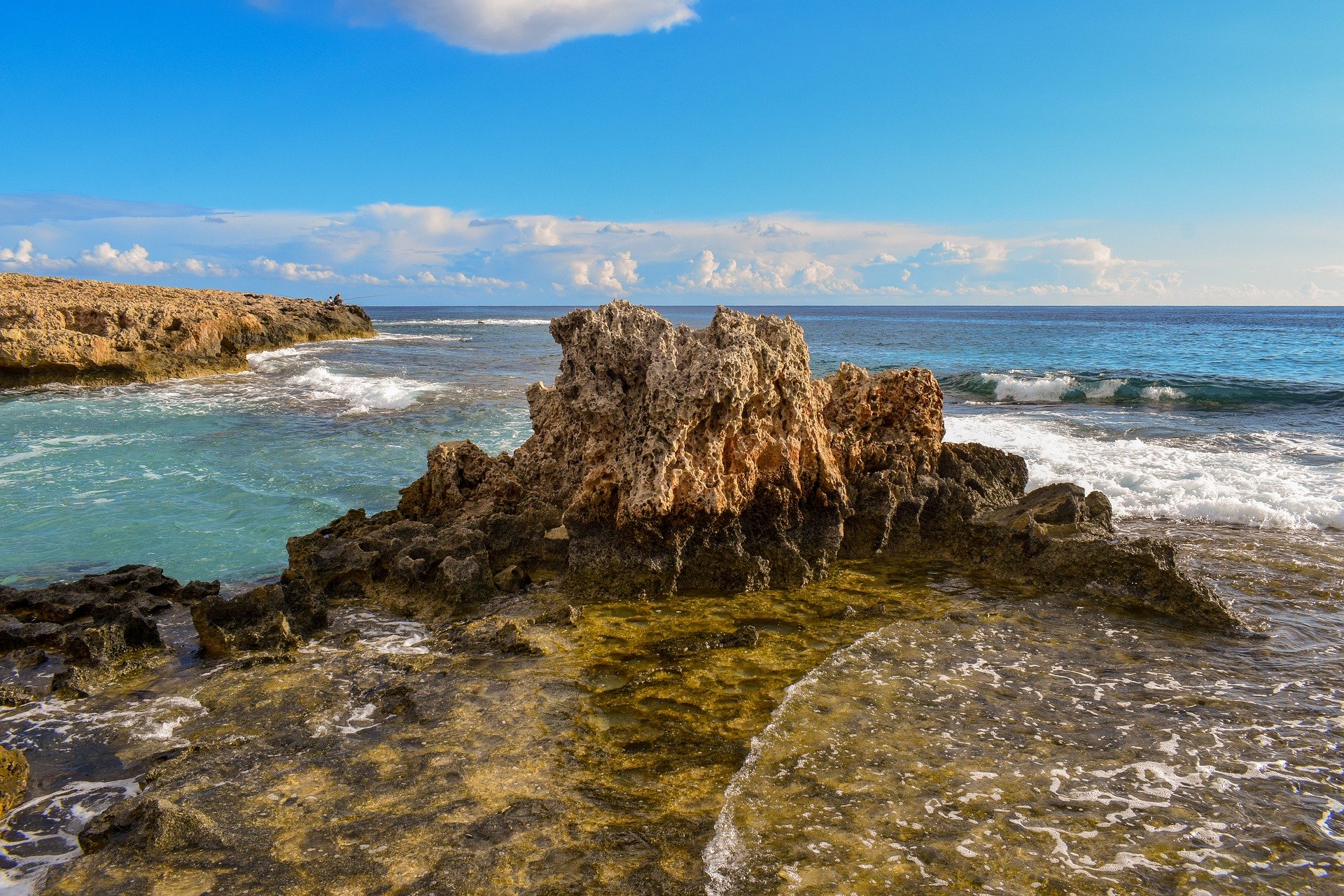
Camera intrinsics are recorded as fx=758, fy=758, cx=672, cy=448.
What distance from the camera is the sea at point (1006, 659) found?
3.42 m

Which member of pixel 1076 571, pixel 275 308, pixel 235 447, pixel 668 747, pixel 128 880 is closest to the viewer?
pixel 128 880

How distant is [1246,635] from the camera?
561 centimetres

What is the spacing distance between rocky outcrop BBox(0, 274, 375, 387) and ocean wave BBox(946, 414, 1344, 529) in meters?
23.5

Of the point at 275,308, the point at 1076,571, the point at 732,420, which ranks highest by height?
the point at 275,308

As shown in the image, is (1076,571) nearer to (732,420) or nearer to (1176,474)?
(732,420)

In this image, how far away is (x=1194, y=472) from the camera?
10.8 metres

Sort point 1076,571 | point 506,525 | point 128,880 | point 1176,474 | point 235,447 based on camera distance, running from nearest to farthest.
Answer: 1. point 128,880
2. point 1076,571
3. point 506,525
4. point 1176,474
5. point 235,447

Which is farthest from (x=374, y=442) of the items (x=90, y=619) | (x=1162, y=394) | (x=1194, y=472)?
(x=1162, y=394)

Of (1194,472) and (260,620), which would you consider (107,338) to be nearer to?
(260,620)

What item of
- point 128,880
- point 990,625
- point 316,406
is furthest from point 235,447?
point 990,625

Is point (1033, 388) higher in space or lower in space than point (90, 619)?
higher

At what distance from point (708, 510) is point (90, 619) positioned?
5.17m

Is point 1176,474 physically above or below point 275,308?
below

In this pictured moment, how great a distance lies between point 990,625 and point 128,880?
5.48 metres
